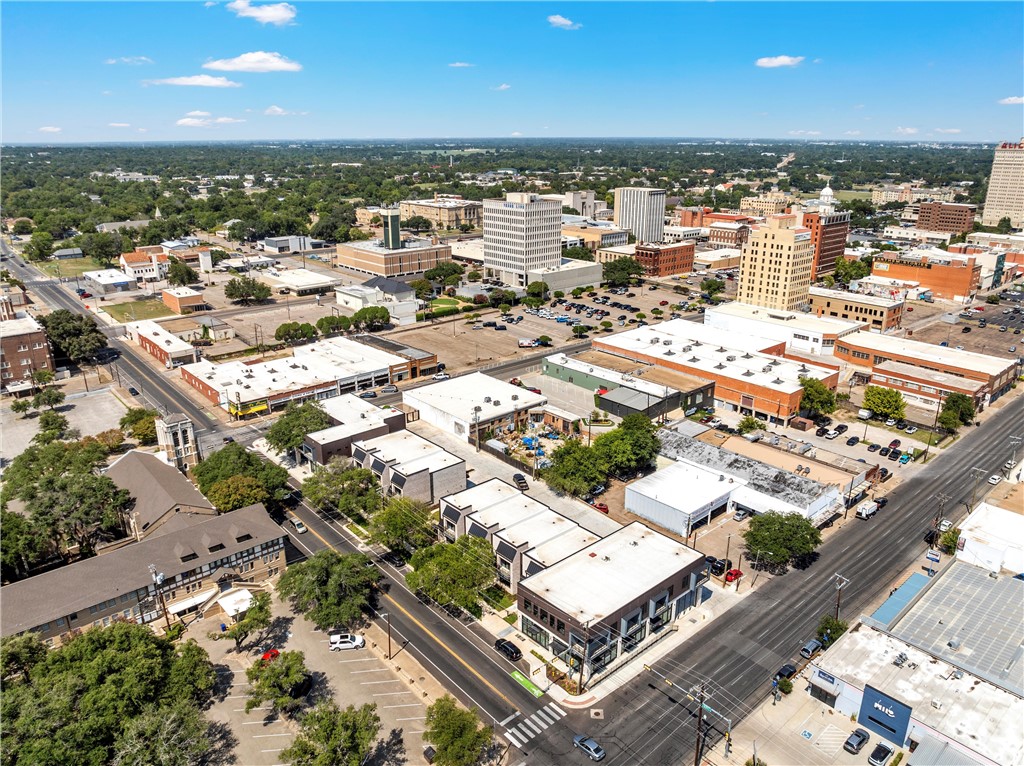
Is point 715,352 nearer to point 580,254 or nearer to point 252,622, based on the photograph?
point 252,622

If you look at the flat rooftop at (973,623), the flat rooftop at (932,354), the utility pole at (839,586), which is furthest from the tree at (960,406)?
the utility pole at (839,586)

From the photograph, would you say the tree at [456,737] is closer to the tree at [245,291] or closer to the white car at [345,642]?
the white car at [345,642]

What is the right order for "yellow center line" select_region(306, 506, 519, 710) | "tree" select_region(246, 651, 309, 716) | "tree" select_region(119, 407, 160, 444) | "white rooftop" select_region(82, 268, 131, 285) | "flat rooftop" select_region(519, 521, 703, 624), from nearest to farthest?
"tree" select_region(246, 651, 309, 716)
"yellow center line" select_region(306, 506, 519, 710)
"flat rooftop" select_region(519, 521, 703, 624)
"tree" select_region(119, 407, 160, 444)
"white rooftop" select_region(82, 268, 131, 285)

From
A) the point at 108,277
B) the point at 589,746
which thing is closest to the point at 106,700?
the point at 589,746

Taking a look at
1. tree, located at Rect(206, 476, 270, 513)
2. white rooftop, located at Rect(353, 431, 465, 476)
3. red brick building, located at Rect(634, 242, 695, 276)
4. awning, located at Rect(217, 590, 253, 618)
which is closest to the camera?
awning, located at Rect(217, 590, 253, 618)

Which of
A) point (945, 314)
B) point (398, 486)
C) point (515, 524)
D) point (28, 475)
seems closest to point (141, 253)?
point (28, 475)

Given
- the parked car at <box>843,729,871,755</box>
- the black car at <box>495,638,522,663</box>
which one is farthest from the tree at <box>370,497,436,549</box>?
the parked car at <box>843,729,871,755</box>

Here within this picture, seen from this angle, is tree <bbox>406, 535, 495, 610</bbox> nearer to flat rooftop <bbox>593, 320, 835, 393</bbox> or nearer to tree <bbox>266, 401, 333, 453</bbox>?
tree <bbox>266, 401, 333, 453</bbox>
